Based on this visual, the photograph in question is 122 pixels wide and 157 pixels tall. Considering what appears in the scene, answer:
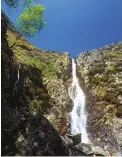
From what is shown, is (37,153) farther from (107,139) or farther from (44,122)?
(107,139)

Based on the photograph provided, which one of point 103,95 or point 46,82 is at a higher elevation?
point 46,82

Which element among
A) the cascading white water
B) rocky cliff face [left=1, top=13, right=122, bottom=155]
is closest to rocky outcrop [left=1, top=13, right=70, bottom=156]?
rocky cliff face [left=1, top=13, right=122, bottom=155]

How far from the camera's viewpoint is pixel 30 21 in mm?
34312

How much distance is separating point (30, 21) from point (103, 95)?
12.9 m

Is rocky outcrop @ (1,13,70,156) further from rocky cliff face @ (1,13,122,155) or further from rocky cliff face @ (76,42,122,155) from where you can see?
rocky cliff face @ (76,42,122,155)

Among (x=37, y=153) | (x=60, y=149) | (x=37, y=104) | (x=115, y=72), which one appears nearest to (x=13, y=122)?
(x=37, y=153)

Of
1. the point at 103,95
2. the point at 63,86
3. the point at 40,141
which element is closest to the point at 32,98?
the point at 63,86

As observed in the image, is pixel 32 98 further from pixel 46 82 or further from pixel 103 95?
pixel 103 95

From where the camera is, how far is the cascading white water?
109 feet

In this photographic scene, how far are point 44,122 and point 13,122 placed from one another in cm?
200

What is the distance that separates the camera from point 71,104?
3666cm

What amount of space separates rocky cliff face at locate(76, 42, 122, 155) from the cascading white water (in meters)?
0.67

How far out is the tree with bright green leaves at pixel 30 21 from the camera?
3338cm

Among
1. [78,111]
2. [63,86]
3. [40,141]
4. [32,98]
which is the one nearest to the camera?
[40,141]
